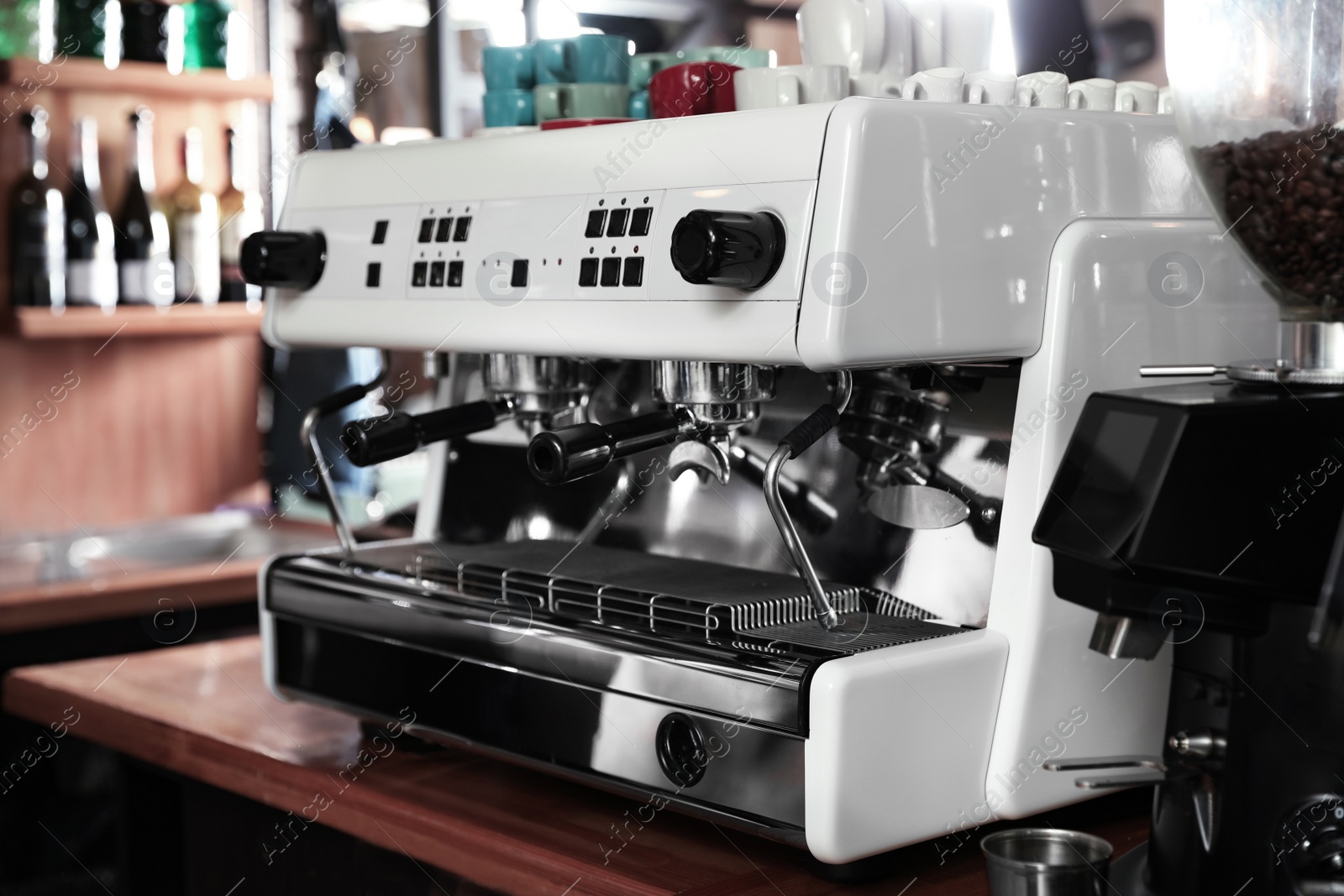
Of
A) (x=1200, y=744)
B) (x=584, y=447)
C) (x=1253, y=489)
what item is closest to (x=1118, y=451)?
(x=1253, y=489)

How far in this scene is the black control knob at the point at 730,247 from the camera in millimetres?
736

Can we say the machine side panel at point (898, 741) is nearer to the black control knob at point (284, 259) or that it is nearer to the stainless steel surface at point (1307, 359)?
the stainless steel surface at point (1307, 359)

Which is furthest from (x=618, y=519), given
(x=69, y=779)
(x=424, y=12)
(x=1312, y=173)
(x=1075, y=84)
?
(x=424, y=12)

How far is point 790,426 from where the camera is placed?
927mm

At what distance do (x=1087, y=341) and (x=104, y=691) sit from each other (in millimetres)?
821

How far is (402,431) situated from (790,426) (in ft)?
0.83

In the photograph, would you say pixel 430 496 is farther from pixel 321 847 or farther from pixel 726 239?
pixel 726 239

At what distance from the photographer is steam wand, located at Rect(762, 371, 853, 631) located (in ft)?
2.56

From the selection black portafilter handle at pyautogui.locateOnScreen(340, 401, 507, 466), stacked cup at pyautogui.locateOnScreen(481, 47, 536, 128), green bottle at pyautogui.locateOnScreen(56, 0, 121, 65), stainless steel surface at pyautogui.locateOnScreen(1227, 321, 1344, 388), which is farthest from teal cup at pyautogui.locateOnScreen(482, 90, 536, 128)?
green bottle at pyautogui.locateOnScreen(56, 0, 121, 65)

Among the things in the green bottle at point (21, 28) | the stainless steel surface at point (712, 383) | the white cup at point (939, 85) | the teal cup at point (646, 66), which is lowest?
the stainless steel surface at point (712, 383)

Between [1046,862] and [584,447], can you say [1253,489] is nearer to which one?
[1046,862]

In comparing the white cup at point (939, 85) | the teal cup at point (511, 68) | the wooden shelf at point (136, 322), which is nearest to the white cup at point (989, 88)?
the white cup at point (939, 85)

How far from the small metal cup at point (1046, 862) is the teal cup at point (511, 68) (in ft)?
2.03

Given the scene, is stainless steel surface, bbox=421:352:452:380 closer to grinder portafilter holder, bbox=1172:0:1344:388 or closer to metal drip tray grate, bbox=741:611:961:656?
metal drip tray grate, bbox=741:611:961:656
